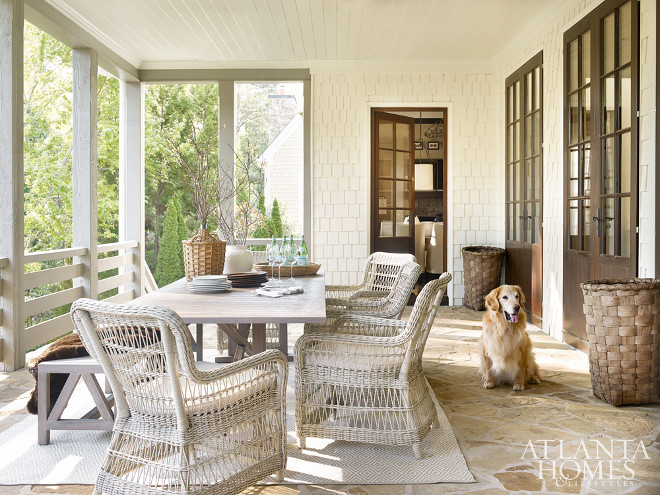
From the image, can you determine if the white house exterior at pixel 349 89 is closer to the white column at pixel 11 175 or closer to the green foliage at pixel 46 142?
the white column at pixel 11 175

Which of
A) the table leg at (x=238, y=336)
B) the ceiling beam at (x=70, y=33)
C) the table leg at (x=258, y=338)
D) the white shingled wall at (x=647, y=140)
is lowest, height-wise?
the table leg at (x=238, y=336)

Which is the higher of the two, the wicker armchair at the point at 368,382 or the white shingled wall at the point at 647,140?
the white shingled wall at the point at 647,140

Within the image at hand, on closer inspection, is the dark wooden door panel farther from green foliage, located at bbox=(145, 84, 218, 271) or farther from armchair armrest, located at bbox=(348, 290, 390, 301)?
green foliage, located at bbox=(145, 84, 218, 271)

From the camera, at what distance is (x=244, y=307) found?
2.75 meters

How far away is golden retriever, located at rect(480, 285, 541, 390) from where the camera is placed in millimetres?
3996

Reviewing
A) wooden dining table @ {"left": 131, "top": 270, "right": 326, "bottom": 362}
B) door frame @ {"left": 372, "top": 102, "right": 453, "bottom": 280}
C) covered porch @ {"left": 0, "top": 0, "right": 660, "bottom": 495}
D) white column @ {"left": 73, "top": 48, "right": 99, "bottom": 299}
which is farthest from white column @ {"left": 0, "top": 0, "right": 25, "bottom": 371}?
door frame @ {"left": 372, "top": 102, "right": 453, "bottom": 280}

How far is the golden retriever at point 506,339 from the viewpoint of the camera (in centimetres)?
400

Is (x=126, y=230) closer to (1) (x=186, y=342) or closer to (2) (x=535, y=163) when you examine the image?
(2) (x=535, y=163)

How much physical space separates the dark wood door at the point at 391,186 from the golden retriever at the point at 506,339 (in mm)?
4073

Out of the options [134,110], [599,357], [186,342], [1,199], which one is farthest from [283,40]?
[186,342]

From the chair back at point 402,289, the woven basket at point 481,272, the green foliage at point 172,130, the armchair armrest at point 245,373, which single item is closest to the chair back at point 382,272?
the chair back at point 402,289

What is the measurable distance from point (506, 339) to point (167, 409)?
256cm

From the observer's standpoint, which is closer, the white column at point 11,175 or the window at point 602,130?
the window at point 602,130

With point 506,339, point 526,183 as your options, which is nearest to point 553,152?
point 526,183
